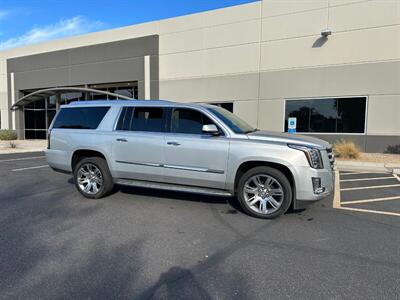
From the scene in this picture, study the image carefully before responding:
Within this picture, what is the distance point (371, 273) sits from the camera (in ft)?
10.6

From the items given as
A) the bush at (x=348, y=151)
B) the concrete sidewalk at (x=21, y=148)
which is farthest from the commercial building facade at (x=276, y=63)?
the concrete sidewalk at (x=21, y=148)

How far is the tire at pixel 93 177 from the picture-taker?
6.09 m

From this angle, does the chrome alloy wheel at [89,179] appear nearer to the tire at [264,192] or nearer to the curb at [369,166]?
the tire at [264,192]

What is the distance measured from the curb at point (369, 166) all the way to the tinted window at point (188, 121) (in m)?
7.74

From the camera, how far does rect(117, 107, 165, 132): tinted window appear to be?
5.73 meters

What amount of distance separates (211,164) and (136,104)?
2.06m

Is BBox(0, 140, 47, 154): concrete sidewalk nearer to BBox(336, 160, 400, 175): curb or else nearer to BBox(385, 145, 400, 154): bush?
BBox(336, 160, 400, 175): curb

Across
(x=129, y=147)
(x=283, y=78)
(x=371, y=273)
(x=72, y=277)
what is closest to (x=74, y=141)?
(x=129, y=147)

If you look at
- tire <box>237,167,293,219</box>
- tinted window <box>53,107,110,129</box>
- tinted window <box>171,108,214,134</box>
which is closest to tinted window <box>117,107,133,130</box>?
tinted window <box>53,107,110,129</box>

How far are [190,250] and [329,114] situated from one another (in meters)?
13.3

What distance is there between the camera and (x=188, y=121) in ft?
18.2

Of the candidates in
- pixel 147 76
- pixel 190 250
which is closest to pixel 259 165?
pixel 190 250

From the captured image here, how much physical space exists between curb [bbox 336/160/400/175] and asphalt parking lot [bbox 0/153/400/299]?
4735 mm

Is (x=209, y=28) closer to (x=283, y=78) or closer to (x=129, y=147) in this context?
(x=283, y=78)
